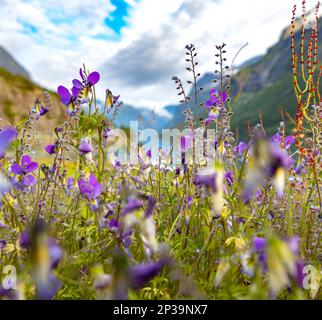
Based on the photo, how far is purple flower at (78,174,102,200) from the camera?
1.94m

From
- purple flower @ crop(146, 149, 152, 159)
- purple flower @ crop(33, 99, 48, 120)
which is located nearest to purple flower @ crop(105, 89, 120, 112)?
purple flower @ crop(33, 99, 48, 120)

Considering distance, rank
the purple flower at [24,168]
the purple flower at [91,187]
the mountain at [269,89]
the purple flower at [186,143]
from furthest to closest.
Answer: the mountain at [269,89], the purple flower at [186,143], the purple flower at [24,168], the purple flower at [91,187]

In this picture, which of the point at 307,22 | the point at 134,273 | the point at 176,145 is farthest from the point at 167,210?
the point at 307,22

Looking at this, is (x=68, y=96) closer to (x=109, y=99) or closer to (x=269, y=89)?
(x=109, y=99)

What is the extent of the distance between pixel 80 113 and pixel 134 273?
55.1 inches

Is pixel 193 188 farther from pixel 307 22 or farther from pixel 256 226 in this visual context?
pixel 307 22

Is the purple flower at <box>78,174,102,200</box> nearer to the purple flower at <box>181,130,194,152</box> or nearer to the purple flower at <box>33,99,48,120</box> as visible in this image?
the purple flower at <box>33,99,48,120</box>

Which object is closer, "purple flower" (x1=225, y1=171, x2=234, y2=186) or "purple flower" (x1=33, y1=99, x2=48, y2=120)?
"purple flower" (x1=225, y1=171, x2=234, y2=186)

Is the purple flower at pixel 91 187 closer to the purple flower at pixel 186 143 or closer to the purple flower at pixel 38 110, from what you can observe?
the purple flower at pixel 38 110

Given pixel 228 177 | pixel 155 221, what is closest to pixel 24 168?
pixel 155 221

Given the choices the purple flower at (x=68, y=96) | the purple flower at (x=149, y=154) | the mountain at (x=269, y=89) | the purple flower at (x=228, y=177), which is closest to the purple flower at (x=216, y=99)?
the purple flower at (x=228, y=177)

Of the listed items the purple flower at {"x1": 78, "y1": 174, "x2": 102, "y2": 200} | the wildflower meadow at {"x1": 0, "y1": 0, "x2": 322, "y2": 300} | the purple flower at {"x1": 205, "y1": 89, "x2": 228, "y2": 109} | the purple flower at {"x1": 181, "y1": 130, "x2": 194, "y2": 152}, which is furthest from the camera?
the purple flower at {"x1": 181, "y1": 130, "x2": 194, "y2": 152}

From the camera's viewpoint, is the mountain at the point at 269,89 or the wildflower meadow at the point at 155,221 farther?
the mountain at the point at 269,89

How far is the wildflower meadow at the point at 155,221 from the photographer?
1185mm
